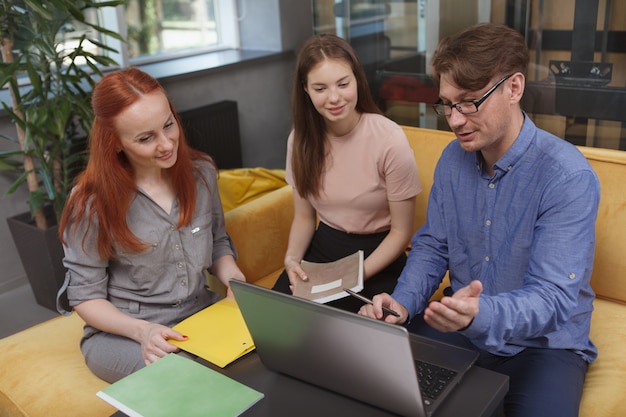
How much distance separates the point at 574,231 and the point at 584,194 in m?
0.08

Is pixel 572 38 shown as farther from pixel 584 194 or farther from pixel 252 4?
pixel 252 4

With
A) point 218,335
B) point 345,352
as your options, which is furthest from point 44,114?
point 345,352

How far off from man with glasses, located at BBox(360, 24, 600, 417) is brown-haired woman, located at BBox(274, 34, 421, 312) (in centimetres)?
33

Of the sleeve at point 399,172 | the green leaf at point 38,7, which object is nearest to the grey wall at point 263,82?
the green leaf at point 38,7

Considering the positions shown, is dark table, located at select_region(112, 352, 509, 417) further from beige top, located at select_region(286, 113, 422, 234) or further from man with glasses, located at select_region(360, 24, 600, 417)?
beige top, located at select_region(286, 113, 422, 234)

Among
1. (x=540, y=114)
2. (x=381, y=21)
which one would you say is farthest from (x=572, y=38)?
(x=381, y=21)

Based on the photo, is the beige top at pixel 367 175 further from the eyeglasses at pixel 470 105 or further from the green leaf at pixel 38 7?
the green leaf at pixel 38 7

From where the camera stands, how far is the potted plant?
2477 millimetres

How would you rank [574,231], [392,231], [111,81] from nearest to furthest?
[574,231]
[111,81]
[392,231]

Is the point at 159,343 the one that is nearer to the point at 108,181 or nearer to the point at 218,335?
the point at 218,335

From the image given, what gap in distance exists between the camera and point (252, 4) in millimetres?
4277

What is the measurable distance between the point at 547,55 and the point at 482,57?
1707 millimetres

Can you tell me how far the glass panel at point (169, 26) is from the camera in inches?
155

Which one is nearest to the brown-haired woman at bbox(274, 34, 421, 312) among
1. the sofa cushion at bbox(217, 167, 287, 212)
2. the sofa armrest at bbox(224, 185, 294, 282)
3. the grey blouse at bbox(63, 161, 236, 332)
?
the sofa armrest at bbox(224, 185, 294, 282)
